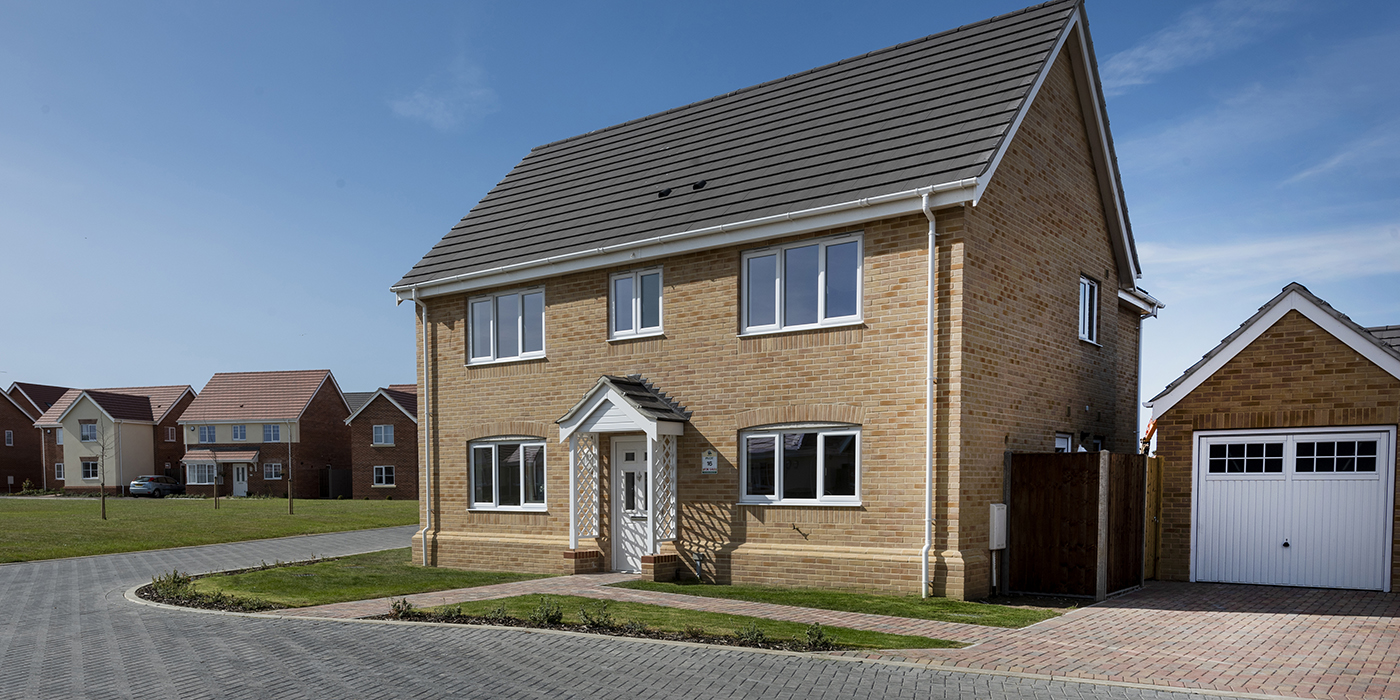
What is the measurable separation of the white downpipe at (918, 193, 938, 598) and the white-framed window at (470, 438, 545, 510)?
773 centimetres

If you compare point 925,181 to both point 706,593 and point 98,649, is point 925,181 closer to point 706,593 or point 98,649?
point 706,593

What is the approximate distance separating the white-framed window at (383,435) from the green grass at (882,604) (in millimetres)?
44956

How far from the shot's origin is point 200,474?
61.9 m

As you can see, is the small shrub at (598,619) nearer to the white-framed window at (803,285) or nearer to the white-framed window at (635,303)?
the white-framed window at (803,285)

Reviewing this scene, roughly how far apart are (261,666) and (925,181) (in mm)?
10037

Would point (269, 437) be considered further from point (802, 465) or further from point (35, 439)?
point (802, 465)

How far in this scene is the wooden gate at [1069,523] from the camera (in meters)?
13.0

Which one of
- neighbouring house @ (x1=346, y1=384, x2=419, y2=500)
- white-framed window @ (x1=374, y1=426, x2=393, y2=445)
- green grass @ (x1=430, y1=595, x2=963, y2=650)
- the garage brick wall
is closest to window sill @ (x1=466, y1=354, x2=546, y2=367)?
green grass @ (x1=430, y1=595, x2=963, y2=650)

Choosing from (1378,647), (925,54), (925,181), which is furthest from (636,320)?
(1378,647)

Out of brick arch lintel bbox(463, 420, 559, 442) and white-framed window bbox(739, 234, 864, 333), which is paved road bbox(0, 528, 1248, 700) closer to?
white-framed window bbox(739, 234, 864, 333)

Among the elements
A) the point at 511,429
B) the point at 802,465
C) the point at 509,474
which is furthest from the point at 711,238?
the point at 509,474

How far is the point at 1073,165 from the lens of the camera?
53.6 feet

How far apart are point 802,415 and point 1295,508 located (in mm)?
7777

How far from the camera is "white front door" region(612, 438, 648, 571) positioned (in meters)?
16.2
